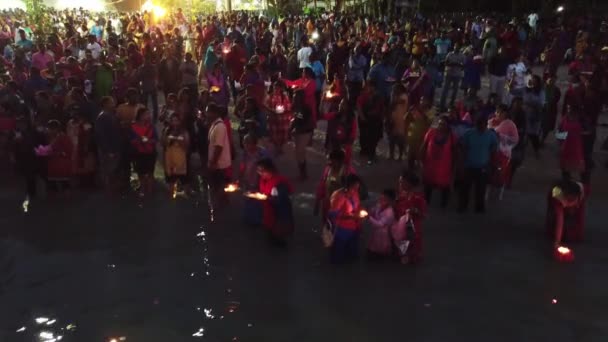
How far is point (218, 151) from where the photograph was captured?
8.10 m

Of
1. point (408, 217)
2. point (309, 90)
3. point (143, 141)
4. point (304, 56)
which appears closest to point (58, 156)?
point (143, 141)

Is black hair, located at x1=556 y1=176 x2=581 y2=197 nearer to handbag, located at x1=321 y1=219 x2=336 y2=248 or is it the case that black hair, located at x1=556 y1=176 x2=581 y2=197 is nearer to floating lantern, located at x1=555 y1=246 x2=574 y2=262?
floating lantern, located at x1=555 y1=246 x2=574 y2=262

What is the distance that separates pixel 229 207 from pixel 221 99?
315 cm

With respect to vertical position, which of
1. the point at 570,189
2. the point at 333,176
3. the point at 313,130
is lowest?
the point at 570,189

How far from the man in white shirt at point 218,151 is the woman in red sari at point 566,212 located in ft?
13.5

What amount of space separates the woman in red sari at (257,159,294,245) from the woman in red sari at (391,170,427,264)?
4.06 feet

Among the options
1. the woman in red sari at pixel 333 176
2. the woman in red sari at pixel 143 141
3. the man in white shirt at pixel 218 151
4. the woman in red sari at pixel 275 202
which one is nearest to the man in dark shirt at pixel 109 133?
the woman in red sari at pixel 143 141

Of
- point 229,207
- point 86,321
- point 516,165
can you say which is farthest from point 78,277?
point 516,165

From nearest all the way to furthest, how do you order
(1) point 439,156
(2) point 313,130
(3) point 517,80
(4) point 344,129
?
(1) point 439,156, (4) point 344,129, (2) point 313,130, (3) point 517,80

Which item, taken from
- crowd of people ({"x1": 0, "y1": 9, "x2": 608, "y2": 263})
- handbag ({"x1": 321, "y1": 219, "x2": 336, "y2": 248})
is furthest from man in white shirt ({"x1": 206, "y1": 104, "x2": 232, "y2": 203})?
handbag ({"x1": 321, "y1": 219, "x2": 336, "y2": 248})

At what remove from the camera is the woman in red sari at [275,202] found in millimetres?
7008

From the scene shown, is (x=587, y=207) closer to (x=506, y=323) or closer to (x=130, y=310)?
(x=506, y=323)

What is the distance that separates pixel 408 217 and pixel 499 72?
725 centimetres

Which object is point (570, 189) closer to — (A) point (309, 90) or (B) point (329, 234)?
(B) point (329, 234)
